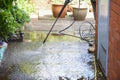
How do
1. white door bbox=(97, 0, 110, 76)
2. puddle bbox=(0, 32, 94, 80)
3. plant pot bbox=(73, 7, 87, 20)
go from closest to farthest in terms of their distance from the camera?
white door bbox=(97, 0, 110, 76), puddle bbox=(0, 32, 94, 80), plant pot bbox=(73, 7, 87, 20)

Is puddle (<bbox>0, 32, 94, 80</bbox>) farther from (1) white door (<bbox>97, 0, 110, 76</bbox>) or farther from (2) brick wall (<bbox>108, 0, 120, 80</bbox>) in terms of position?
(2) brick wall (<bbox>108, 0, 120, 80</bbox>)

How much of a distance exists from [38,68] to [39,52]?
3.19ft

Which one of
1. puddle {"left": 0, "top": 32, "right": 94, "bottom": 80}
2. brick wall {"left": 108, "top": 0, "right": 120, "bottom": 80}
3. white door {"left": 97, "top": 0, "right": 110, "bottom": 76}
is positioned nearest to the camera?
brick wall {"left": 108, "top": 0, "right": 120, "bottom": 80}

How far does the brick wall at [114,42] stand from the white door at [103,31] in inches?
16.5

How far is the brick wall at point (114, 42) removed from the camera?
3.53 metres

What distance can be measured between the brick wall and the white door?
420mm

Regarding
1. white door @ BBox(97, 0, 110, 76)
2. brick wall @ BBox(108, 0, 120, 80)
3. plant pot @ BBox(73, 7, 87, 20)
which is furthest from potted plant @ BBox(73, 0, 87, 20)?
brick wall @ BBox(108, 0, 120, 80)

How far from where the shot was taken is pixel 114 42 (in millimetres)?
3775

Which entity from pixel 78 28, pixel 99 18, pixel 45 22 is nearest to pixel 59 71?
pixel 99 18

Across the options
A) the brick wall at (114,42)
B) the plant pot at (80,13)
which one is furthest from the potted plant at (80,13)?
the brick wall at (114,42)

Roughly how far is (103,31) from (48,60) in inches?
47.2

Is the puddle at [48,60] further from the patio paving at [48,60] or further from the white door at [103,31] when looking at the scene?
the white door at [103,31]

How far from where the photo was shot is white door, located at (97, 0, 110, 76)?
4.51 m

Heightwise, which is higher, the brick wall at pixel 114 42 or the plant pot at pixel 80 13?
the brick wall at pixel 114 42
